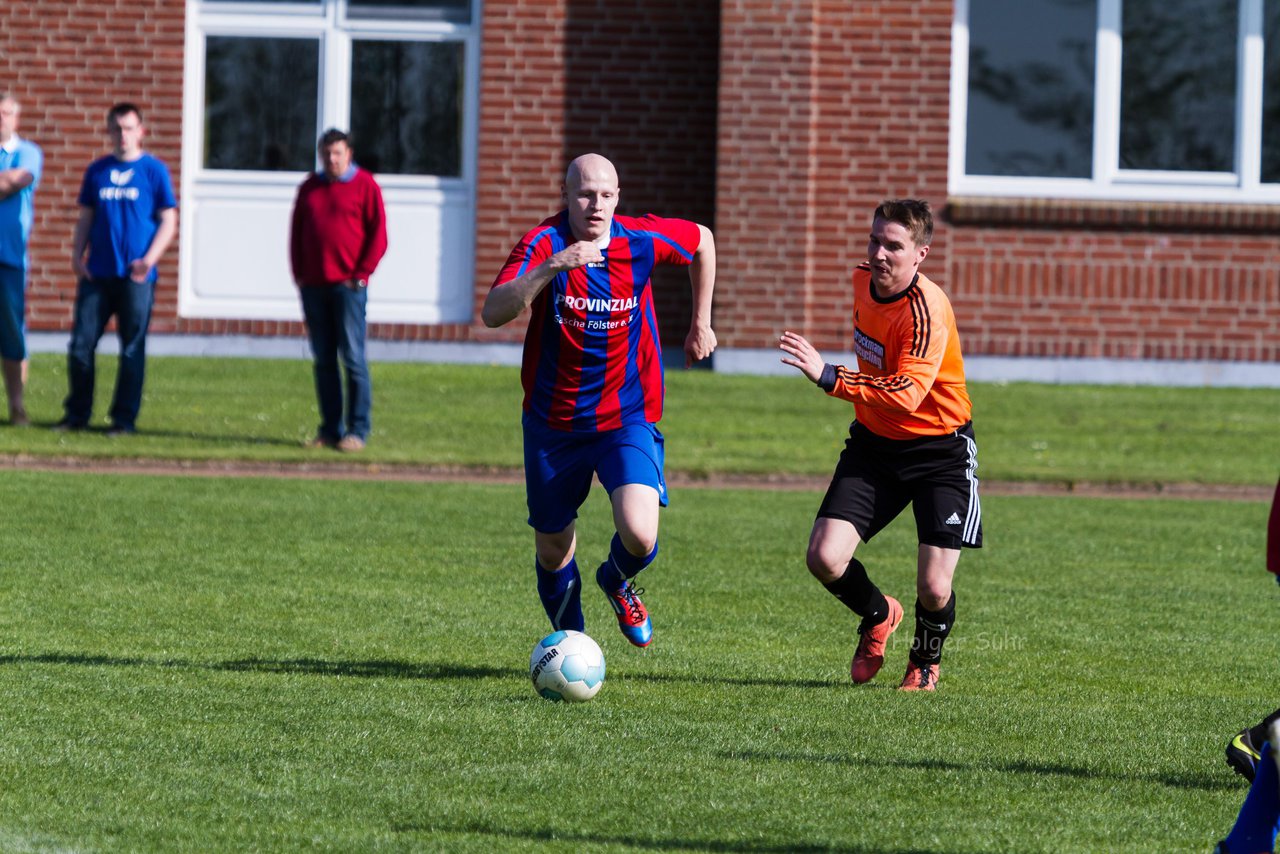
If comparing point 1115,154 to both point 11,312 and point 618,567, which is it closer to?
point 11,312

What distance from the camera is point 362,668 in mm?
6781

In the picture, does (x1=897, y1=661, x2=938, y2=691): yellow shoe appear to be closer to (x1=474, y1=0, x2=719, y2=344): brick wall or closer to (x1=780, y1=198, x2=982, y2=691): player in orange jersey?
(x1=780, y1=198, x2=982, y2=691): player in orange jersey

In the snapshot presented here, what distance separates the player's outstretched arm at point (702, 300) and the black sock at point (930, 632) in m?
1.21

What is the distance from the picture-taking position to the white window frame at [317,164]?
58.2ft

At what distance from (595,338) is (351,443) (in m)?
6.64

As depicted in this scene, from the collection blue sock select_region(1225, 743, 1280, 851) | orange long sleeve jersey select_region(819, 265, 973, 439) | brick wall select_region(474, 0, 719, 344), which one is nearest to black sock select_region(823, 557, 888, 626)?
orange long sleeve jersey select_region(819, 265, 973, 439)

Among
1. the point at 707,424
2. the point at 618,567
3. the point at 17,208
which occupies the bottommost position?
the point at 618,567

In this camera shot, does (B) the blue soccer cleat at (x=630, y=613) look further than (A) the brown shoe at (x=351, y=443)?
No

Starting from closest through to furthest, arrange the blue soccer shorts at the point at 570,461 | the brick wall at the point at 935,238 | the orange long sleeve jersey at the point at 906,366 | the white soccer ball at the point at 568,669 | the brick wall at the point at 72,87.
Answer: the white soccer ball at the point at 568,669 < the orange long sleeve jersey at the point at 906,366 < the blue soccer shorts at the point at 570,461 < the brick wall at the point at 935,238 < the brick wall at the point at 72,87

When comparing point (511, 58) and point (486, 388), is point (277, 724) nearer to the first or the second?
point (486, 388)

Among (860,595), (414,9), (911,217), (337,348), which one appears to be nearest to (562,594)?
(860,595)

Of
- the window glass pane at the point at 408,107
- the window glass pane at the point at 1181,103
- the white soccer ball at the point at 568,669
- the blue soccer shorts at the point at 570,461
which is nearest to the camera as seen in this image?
the white soccer ball at the point at 568,669

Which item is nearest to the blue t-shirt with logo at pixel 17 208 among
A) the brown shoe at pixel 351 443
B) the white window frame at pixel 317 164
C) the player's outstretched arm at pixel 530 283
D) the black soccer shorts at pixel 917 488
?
the brown shoe at pixel 351 443

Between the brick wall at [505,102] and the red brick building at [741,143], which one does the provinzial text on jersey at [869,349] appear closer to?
the red brick building at [741,143]
